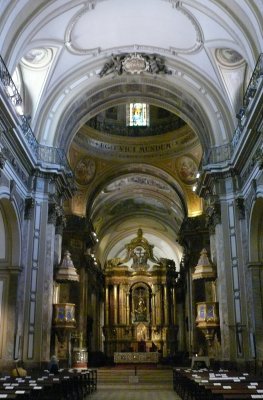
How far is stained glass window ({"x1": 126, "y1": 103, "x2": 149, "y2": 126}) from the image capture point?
76.4 feet

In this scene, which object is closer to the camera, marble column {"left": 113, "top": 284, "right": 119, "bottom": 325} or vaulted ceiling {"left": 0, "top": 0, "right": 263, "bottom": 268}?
vaulted ceiling {"left": 0, "top": 0, "right": 263, "bottom": 268}

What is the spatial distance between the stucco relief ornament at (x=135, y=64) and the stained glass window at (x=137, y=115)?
8.47 metres

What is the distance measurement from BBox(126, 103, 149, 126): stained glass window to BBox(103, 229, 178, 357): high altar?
29.8 ft

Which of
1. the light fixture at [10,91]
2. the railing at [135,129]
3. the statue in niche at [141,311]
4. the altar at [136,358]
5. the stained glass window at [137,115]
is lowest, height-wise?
the altar at [136,358]

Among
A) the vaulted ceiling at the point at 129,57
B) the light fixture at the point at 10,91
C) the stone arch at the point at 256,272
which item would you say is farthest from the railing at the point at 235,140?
the light fixture at the point at 10,91

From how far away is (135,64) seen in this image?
14.4 m

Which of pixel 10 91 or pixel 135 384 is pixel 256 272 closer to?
pixel 135 384

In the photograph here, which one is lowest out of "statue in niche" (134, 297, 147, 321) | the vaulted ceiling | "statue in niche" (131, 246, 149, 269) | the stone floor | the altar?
the stone floor

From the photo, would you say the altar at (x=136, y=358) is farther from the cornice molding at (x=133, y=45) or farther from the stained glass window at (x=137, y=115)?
the cornice molding at (x=133, y=45)

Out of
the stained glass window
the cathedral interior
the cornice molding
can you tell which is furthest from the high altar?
the cornice molding

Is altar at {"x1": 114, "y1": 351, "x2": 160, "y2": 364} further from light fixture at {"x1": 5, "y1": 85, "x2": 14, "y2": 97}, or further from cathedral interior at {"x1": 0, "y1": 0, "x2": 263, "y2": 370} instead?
light fixture at {"x1": 5, "y1": 85, "x2": 14, "y2": 97}

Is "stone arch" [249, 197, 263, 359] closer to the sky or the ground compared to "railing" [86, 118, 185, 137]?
closer to the ground

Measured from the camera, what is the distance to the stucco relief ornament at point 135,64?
14.2 meters

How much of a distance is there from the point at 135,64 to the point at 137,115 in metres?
9.28
